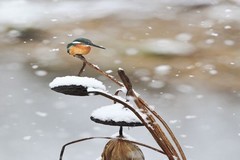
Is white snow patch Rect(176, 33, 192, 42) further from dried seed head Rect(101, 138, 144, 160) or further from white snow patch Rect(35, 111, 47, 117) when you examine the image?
dried seed head Rect(101, 138, 144, 160)

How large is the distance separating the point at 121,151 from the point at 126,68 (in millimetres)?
3281

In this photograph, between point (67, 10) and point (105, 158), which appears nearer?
point (105, 158)

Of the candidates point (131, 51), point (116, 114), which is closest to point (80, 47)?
point (116, 114)

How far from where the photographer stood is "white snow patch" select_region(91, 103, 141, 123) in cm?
103

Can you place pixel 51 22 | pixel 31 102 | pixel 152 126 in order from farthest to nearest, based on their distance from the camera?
1. pixel 51 22
2. pixel 31 102
3. pixel 152 126

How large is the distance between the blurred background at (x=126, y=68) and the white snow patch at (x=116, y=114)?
1.97 metres

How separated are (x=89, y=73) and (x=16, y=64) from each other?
0.66 metres

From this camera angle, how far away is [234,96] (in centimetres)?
380

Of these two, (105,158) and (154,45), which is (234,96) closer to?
(154,45)

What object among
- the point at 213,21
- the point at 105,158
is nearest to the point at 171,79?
the point at 213,21

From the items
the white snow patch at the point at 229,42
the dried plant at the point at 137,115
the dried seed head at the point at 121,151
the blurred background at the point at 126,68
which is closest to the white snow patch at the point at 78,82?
the dried plant at the point at 137,115

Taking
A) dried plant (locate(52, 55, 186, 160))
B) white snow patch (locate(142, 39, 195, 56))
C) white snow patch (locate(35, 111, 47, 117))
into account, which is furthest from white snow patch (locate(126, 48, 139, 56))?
dried plant (locate(52, 55, 186, 160))

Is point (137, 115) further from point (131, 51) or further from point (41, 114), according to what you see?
point (131, 51)

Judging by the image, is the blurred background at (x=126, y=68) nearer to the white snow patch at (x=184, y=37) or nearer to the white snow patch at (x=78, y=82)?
the white snow patch at (x=184, y=37)
